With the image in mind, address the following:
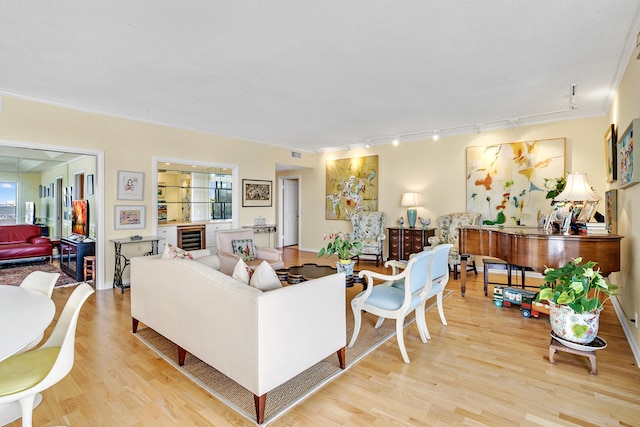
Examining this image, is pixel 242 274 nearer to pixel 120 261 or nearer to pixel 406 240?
pixel 120 261

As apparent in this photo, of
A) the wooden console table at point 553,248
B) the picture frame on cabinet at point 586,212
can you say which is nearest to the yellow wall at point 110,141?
the wooden console table at point 553,248

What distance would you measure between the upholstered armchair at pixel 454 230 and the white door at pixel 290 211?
4751 millimetres

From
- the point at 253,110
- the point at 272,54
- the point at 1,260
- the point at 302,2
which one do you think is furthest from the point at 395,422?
the point at 1,260

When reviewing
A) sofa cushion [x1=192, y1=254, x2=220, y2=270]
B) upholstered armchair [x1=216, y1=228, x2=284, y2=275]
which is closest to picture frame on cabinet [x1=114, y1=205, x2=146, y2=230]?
upholstered armchair [x1=216, y1=228, x2=284, y2=275]

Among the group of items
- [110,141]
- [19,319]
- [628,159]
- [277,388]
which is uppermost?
[110,141]

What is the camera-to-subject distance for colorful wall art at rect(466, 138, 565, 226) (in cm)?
536

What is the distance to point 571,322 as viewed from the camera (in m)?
2.53

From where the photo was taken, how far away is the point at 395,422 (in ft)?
6.23

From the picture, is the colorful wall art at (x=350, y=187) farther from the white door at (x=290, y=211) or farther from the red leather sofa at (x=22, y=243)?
the red leather sofa at (x=22, y=243)

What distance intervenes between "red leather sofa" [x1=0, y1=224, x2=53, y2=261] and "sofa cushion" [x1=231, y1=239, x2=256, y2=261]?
4.68 metres

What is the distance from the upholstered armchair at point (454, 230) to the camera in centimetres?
560

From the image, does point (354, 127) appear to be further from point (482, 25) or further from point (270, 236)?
point (482, 25)

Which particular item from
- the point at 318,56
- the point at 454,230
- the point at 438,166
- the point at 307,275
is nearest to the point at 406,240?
the point at 454,230

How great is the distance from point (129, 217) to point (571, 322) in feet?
18.5
